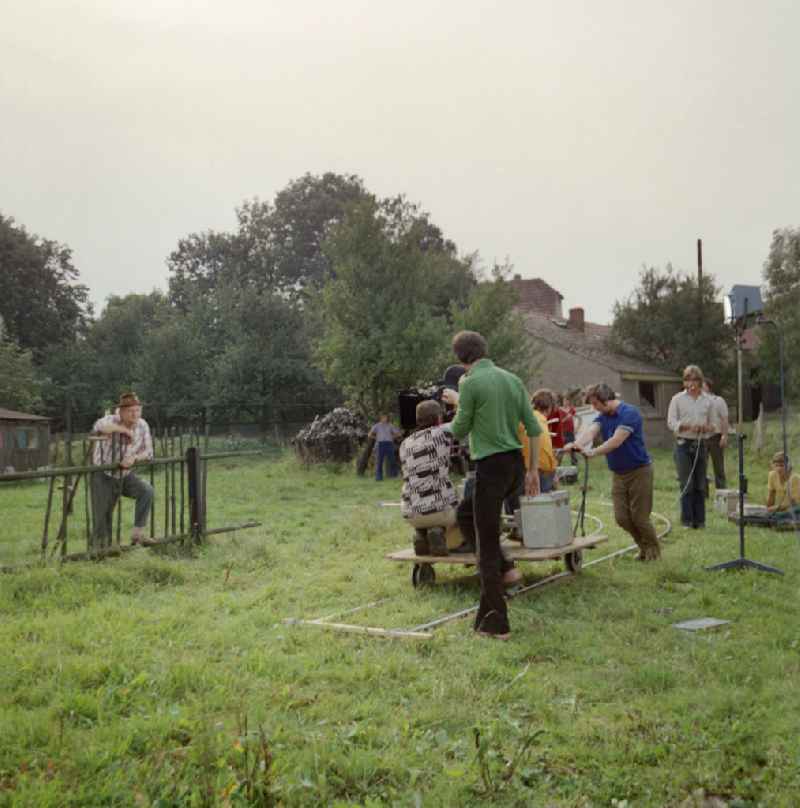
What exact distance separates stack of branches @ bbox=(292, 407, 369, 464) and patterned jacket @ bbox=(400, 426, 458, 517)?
15235 millimetres

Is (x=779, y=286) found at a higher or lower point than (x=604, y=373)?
higher

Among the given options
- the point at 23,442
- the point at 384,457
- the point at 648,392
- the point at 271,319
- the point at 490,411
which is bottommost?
the point at 384,457

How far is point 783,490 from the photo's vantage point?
11.1 meters

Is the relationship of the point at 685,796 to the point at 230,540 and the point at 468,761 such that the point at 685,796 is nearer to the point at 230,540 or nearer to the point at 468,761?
the point at 468,761

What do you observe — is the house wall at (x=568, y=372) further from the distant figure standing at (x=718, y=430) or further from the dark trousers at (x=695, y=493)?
the dark trousers at (x=695, y=493)

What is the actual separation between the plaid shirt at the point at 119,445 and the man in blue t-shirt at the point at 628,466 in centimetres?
456

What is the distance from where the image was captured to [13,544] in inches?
393

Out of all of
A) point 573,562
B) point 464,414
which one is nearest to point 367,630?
point 464,414

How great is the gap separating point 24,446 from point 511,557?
19557mm

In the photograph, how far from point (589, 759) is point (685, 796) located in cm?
45

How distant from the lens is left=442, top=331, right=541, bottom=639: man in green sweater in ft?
19.5

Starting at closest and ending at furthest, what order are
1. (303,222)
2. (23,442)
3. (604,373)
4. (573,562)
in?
(573,562) < (23,442) < (604,373) < (303,222)

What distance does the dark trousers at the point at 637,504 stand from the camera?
845cm

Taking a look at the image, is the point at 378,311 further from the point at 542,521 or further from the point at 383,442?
the point at 542,521
